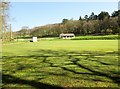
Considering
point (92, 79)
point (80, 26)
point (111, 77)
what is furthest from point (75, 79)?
point (80, 26)

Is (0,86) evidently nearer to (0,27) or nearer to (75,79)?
(75,79)

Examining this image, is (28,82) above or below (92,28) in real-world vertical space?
below

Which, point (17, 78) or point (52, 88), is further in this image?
point (17, 78)

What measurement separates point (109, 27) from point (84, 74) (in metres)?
106

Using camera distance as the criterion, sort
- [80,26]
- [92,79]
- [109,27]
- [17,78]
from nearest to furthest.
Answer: [92,79] < [17,78] < [109,27] < [80,26]

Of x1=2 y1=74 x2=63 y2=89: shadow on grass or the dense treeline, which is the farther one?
the dense treeline

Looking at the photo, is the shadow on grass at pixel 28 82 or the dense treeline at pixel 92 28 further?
the dense treeline at pixel 92 28

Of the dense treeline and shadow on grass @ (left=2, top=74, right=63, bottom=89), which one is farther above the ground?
the dense treeline

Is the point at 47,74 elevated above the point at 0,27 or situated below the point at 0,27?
below

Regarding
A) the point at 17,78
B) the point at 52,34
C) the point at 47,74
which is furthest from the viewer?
the point at 52,34

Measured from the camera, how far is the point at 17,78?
8.48 m

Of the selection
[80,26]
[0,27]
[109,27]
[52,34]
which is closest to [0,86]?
[0,27]

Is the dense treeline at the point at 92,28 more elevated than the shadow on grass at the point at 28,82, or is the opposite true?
the dense treeline at the point at 92,28

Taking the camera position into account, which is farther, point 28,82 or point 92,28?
point 92,28
